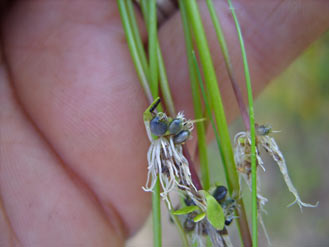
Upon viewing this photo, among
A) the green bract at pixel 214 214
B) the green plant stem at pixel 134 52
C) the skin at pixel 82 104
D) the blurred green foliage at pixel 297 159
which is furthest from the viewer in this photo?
the blurred green foliage at pixel 297 159

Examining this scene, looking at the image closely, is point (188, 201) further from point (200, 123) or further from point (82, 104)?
point (82, 104)

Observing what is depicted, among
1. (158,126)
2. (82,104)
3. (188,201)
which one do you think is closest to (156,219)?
(188,201)

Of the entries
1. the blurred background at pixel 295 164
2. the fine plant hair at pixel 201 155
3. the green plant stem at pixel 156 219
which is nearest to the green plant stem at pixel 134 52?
the fine plant hair at pixel 201 155

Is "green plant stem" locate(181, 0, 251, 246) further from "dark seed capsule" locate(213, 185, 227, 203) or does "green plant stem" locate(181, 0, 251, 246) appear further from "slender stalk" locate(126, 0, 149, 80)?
"slender stalk" locate(126, 0, 149, 80)

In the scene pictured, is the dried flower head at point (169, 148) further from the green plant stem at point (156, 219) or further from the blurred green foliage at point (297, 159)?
the blurred green foliage at point (297, 159)

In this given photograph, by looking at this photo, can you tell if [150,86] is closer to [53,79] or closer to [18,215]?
[53,79]

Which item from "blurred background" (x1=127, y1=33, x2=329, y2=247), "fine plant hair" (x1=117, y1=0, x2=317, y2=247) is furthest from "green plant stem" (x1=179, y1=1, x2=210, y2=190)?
"blurred background" (x1=127, y1=33, x2=329, y2=247)
